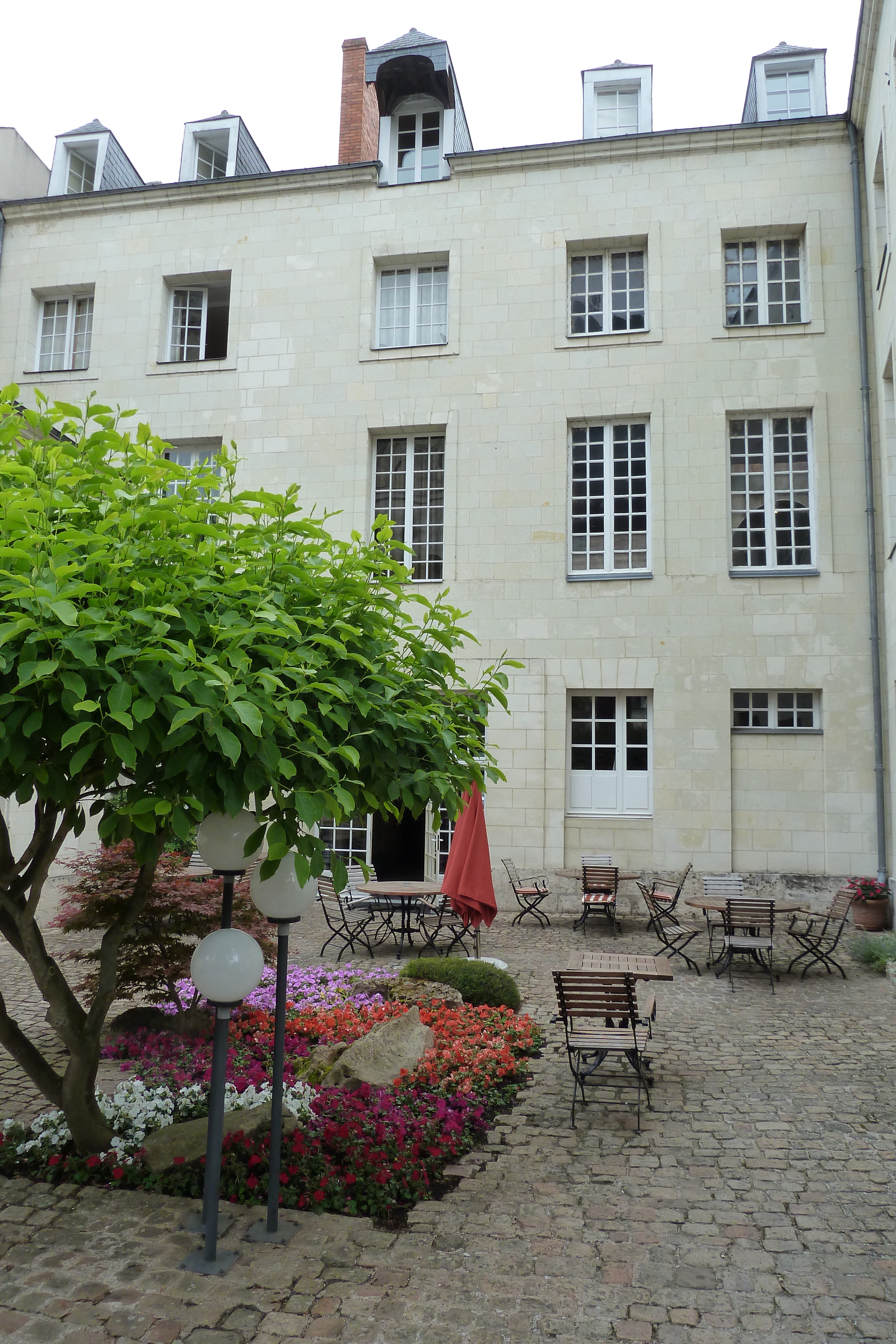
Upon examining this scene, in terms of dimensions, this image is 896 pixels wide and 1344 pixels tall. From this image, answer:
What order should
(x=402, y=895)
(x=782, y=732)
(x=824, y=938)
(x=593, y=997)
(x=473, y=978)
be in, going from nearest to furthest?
A: 1. (x=593, y=997)
2. (x=473, y=978)
3. (x=402, y=895)
4. (x=824, y=938)
5. (x=782, y=732)

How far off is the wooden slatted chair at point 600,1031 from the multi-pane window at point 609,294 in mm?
12101

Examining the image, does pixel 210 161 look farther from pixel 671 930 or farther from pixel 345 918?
pixel 671 930

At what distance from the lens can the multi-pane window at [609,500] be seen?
50.4ft

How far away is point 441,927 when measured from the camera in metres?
11.8

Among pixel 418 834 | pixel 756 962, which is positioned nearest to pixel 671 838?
pixel 756 962

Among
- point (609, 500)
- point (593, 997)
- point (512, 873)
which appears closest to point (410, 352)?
point (609, 500)

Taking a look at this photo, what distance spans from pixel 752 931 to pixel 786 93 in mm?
14249

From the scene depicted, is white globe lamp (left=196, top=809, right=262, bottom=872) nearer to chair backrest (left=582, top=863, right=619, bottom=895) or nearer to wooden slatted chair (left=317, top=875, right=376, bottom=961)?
wooden slatted chair (left=317, top=875, right=376, bottom=961)

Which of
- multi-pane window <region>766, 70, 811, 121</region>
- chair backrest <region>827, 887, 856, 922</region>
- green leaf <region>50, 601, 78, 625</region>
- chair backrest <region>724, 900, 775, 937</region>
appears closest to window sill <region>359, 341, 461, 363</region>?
multi-pane window <region>766, 70, 811, 121</region>

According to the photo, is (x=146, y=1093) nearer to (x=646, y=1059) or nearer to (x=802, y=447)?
(x=646, y=1059)

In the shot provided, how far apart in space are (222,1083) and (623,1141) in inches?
109

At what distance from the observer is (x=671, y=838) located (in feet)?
47.0

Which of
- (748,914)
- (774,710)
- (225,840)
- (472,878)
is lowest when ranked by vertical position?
(748,914)

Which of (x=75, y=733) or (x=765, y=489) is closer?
(x=75, y=733)
